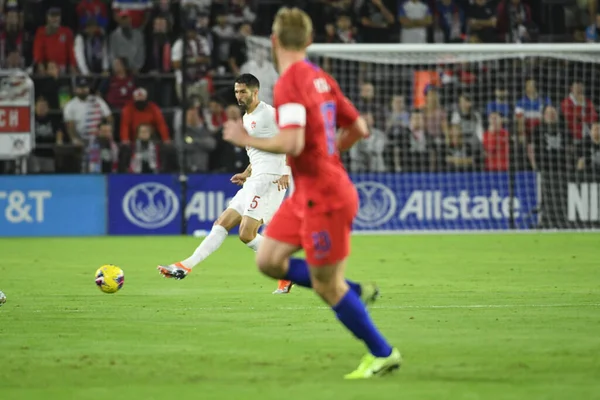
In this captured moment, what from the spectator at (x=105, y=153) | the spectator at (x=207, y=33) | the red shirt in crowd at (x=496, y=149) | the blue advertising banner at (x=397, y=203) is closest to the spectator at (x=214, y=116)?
the blue advertising banner at (x=397, y=203)

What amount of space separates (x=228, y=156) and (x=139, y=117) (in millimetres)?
1762

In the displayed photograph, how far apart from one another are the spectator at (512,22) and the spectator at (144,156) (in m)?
8.03

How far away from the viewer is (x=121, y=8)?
24312mm

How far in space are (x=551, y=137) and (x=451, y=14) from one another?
4.34 metres

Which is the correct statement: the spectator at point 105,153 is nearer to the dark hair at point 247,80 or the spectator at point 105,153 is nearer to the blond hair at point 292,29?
the dark hair at point 247,80

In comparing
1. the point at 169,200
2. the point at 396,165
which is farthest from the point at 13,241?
the point at 396,165

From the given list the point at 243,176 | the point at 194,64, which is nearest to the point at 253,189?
the point at 243,176

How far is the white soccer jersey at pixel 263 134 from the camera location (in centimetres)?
1290

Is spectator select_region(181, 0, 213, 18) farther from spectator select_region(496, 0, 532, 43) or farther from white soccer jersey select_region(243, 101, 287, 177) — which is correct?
white soccer jersey select_region(243, 101, 287, 177)

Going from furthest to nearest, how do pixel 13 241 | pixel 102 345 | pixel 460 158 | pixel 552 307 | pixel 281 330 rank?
pixel 460 158, pixel 13 241, pixel 552 307, pixel 281 330, pixel 102 345

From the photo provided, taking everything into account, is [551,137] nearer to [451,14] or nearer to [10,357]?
[451,14]

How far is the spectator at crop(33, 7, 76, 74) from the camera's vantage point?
2327 centimetres

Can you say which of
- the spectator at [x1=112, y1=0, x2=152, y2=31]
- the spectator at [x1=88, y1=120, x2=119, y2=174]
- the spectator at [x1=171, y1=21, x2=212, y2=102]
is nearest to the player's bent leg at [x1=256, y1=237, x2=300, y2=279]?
the spectator at [x1=88, y1=120, x2=119, y2=174]

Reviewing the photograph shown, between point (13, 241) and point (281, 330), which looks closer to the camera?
point (281, 330)
